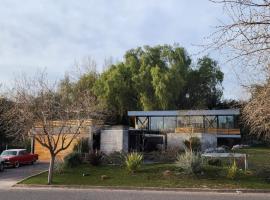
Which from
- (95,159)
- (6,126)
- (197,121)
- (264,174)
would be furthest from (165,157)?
(197,121)

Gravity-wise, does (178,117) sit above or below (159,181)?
above

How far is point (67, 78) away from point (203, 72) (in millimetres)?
20336

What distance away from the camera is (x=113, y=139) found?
132ft

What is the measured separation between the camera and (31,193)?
2020 centimetres

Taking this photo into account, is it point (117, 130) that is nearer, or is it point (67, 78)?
point (117, 130)

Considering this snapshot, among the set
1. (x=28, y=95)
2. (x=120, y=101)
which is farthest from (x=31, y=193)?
(x=120, y=101)

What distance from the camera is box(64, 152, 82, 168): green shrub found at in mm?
28859

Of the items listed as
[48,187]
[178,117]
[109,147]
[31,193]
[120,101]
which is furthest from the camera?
[120,101]

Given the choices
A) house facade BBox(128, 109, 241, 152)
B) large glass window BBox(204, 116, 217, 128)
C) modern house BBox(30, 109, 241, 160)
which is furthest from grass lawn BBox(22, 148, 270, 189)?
large glass window BBox(204, 116, 217, 128)

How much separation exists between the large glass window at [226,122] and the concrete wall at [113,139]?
18.6 metres

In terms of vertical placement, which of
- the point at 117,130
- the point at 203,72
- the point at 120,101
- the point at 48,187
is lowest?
the point at 48,187

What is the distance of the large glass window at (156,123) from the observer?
5614 cm

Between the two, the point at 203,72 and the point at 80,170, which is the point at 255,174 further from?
the point at 203,72

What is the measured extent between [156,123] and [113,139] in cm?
1714
